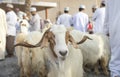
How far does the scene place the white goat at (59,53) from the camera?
252 inches

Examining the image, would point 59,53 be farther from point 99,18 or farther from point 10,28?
point 10,28

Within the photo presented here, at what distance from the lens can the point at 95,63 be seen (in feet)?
31.2

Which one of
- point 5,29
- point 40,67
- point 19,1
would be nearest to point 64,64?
point 40,67

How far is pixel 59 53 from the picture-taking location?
247 inches

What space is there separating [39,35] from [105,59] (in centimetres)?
179

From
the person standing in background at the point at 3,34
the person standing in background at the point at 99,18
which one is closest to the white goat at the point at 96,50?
the person standing in background at the point at 99,18

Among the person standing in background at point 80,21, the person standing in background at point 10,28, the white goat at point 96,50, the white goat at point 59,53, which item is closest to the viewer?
the white goat at point 59,53

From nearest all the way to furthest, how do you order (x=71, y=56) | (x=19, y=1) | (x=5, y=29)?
(x=71, y=56) → (x=5, y=29) → (x=19, y=1)

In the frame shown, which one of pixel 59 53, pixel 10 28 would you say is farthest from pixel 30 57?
pixel 10 28

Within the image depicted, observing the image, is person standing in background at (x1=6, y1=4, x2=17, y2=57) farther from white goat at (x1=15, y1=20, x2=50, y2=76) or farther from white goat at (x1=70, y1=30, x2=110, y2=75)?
white goat at (x1=70, y1=30, x2=110, y2=75)

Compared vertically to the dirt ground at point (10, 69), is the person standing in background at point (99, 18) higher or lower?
higher

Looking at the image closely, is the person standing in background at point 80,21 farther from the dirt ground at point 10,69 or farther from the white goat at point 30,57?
the white goat at point 30,57

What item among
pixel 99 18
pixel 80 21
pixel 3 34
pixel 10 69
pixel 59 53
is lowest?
pixel 10 69

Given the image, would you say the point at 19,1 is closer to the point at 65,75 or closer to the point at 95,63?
the point at 95,63
